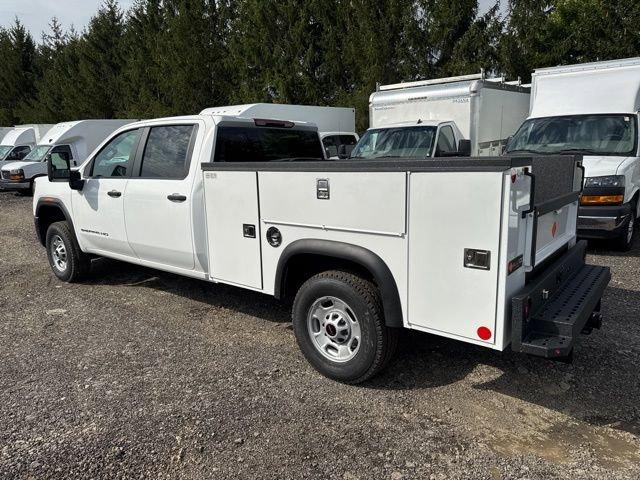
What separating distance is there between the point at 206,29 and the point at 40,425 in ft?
73.4

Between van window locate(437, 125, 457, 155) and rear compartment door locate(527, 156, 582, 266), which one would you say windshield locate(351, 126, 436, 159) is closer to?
van window locate(437, 125, 457, 155)

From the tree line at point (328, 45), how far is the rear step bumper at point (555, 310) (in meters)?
13.2

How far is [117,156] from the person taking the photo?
552 cm

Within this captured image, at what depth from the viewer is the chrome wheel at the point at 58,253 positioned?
253 inches

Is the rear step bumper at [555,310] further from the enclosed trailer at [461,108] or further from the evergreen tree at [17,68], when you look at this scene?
the evergreen tree at [17,68]

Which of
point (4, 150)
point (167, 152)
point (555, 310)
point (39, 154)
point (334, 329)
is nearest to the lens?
point (555, 310)

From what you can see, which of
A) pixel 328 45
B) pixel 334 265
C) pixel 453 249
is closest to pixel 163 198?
pixel 334 265

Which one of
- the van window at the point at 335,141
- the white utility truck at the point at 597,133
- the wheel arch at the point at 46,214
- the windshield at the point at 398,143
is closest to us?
the wheel arch at the point at 46,214

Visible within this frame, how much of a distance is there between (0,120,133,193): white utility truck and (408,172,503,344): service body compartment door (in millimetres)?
17148

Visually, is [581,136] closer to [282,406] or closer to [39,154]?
[282,406]

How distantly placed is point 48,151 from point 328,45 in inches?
412

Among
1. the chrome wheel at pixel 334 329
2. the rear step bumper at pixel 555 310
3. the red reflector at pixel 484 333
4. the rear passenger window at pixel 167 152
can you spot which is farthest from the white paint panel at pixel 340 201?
the rear passenger window at pixel 167 152

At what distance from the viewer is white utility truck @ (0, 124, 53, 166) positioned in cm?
2103

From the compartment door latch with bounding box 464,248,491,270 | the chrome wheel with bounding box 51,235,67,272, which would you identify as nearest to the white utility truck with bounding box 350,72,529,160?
the chrome wheel with bounding box 51,235,67,272
